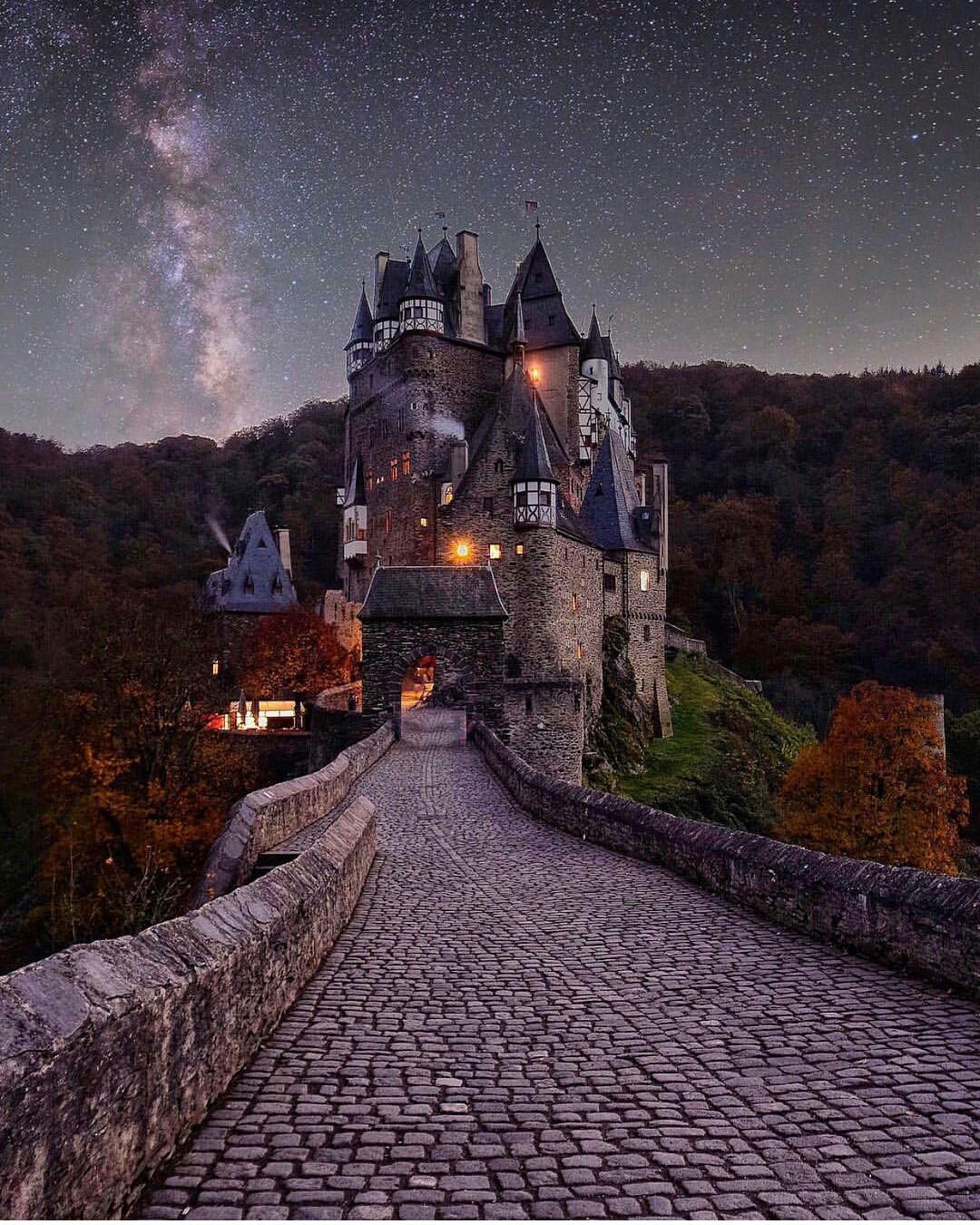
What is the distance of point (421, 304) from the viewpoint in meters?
48.0

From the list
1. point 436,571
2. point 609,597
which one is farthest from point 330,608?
point 436,571

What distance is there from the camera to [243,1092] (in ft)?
14.5

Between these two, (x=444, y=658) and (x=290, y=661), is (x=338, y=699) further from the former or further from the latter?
(x=290, y=661)

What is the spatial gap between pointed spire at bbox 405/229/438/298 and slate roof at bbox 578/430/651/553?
12.9 m

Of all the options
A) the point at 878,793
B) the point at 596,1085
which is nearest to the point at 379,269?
the point at 878,793

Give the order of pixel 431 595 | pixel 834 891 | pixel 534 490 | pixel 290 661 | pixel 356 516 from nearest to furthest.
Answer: pixel 834 891 < pixel 431 595 < pixel 534 490 < pixel 290 661 < pixel 356 516

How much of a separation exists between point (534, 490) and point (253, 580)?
23.8 meters

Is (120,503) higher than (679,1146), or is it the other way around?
(120,503)

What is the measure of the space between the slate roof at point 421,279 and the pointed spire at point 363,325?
8.25 m

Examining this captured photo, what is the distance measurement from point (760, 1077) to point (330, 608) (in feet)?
162

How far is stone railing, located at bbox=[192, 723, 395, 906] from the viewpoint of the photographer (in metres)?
10.1

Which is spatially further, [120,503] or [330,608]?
[120,503]

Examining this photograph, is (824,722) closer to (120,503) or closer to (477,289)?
(477,289)

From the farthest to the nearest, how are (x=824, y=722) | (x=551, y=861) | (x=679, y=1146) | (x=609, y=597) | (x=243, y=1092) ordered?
(x=824, y=722), (x=609, y=597), (x=551, y=861), (x=243, y=1092), (x=679, y=1146)
